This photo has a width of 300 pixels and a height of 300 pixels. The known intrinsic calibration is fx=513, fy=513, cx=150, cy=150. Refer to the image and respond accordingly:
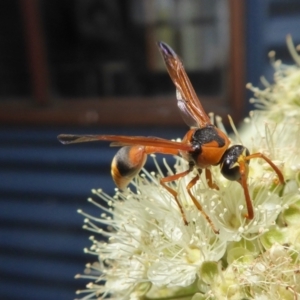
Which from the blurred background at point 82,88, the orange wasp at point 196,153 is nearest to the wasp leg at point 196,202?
the orange wasp at point 196,153

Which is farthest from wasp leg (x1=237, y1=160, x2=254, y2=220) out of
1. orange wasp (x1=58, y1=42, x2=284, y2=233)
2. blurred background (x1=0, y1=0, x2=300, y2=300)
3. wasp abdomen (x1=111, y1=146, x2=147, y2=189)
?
blurred background (x1=0, y1=0, x2=300, y2=300)

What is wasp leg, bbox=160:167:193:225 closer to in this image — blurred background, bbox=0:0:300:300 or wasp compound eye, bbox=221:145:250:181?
wasp compound eye, bbox=221:145:250:181

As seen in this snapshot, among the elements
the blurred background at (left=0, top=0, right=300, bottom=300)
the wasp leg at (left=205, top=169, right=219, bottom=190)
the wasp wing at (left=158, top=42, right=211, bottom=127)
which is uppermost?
the blurred background at (left=0, top=0, right=300, bottom=300)

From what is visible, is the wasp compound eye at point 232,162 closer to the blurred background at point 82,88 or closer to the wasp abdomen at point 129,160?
the wasp abdomen at point 129,160

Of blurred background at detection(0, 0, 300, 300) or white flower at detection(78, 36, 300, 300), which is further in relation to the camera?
blurred background at detection(0, 0, 300, 300)

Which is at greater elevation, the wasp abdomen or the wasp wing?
the wasp wing

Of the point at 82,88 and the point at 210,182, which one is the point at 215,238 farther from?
the point at 82,88

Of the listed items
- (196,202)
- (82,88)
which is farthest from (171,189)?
(82,88)
